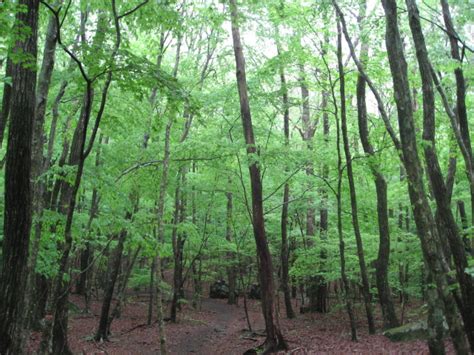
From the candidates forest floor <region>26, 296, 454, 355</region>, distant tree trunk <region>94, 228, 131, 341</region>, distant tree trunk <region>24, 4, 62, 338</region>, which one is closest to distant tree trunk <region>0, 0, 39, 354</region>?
distant tree trunk <region>24, 4, 62, 338</region>

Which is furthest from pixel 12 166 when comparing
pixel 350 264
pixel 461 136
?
pixel 350 264

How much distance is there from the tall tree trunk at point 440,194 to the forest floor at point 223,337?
2032 mm

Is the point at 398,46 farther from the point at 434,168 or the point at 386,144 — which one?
the point at 386,144

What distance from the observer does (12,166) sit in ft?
15.7

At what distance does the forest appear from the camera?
540 cm

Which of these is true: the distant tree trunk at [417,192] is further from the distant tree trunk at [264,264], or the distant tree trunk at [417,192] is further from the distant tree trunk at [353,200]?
the distant tree trunk at [353,200]

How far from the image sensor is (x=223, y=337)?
49.1ft

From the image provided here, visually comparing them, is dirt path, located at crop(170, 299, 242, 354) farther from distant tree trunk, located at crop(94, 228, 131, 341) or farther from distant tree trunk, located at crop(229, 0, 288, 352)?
distant tree trunk, located at crop(229, 0, 288, 352)

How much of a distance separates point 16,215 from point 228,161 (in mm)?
9095

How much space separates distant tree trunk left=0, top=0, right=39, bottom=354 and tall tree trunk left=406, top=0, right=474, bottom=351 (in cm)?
603

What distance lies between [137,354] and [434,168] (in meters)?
9.73

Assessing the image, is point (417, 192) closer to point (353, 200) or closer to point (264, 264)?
point (353, 200)

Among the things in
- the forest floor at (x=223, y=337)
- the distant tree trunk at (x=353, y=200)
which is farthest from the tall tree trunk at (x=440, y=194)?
the distant tree trunk at (x=353, y=200)

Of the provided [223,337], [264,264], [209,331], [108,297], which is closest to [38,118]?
[264,264]
